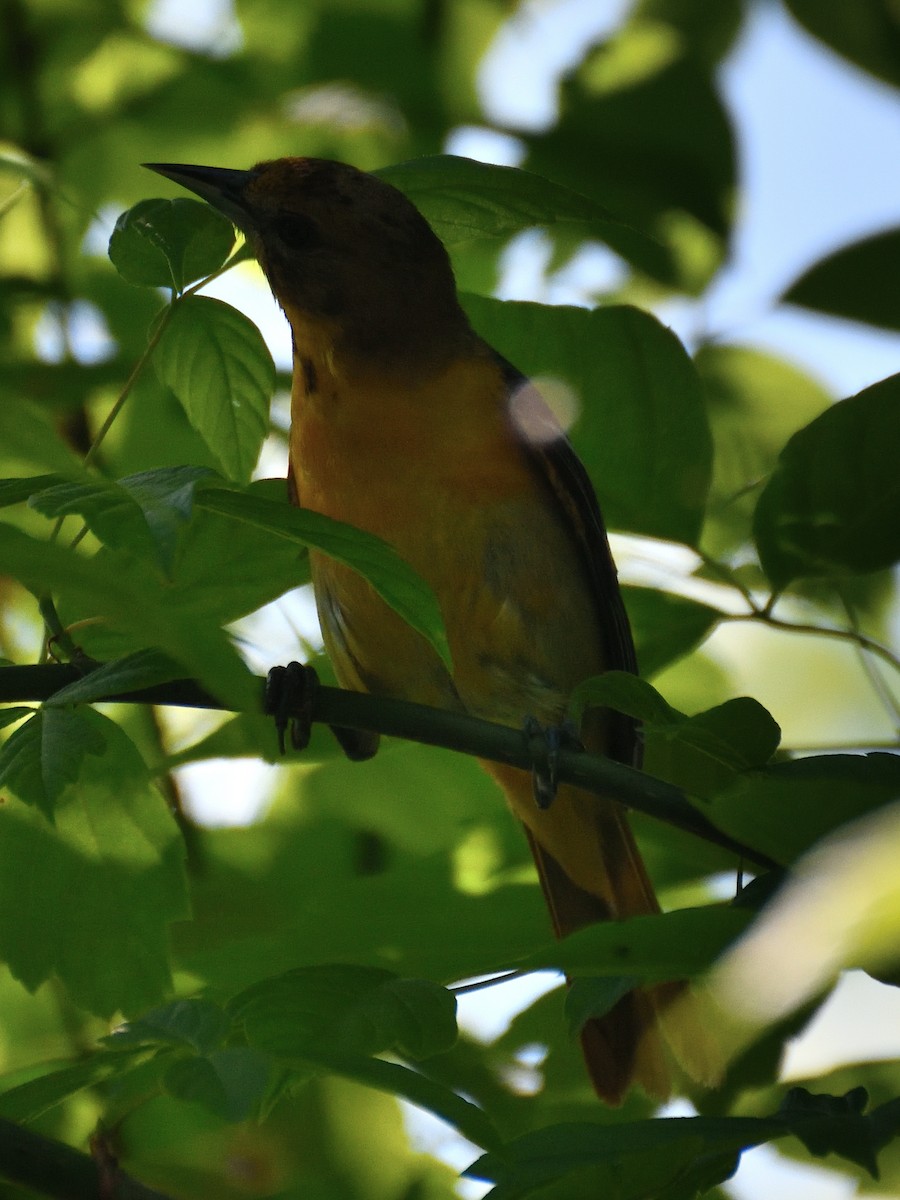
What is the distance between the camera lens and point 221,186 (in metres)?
3.68

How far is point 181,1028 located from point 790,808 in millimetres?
744

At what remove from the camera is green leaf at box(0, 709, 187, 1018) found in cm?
213

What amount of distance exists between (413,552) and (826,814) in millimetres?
1901

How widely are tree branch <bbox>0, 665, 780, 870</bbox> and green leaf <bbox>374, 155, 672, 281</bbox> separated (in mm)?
748

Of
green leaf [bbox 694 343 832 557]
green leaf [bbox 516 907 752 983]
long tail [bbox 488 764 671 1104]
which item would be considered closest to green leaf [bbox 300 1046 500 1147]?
green leaf [bbox 516 907 752 983]

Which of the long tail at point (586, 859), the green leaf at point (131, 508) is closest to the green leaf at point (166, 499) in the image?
the green leaf at point (131, 508)

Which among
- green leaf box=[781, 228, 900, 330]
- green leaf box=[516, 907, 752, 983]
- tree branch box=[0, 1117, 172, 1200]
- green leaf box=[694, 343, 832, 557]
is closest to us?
green leaf box=[516, 907, 752, 983]

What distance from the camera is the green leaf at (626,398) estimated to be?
2643 mm

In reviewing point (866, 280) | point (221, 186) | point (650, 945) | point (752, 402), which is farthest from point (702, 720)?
point (221, 186)

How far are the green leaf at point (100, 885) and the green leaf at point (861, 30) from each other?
1.68 meters

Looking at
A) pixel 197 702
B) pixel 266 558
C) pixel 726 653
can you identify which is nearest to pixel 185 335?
pixel 266 558

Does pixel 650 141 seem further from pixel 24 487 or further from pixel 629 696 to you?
pixel 24 487

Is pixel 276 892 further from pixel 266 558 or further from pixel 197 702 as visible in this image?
pixel 197 702

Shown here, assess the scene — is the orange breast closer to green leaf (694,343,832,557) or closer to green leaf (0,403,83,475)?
green leaf (694,343,832,557)
